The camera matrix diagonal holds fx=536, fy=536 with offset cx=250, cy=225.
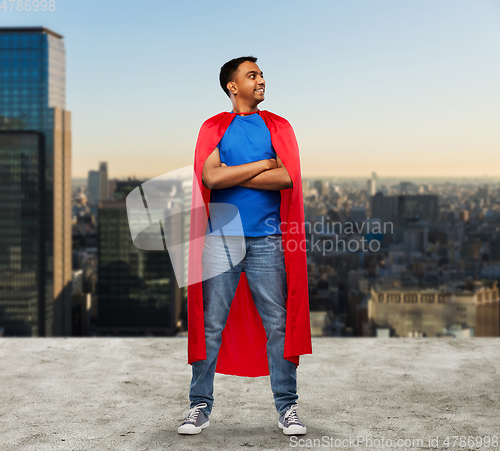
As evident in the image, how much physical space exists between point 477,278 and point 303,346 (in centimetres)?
3053

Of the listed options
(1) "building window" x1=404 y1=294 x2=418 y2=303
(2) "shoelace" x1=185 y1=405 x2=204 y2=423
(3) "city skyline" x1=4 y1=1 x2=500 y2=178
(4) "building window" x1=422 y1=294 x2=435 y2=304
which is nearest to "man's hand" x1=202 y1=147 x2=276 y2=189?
(2) "shoelace" x1=185 y1=405 x2=204 y2=423

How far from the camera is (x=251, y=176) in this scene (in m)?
1.67

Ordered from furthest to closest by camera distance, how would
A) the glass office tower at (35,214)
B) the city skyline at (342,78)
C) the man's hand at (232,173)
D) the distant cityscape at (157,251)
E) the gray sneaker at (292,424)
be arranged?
the glass office tower at (35,214) → the city skyline at (342,78) → the distant cityscape at (157,251) → the gray sneaker at (292,424) → the man's hand at (232,173)

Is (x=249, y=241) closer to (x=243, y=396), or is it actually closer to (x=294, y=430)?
(x=294, y=430)

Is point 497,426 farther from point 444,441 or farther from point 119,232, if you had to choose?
point 119,232

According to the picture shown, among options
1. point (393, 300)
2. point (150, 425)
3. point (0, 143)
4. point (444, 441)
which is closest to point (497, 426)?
point (444, 441)

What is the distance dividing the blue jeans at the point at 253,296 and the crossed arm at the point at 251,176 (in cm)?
17

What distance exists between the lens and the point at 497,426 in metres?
1.92

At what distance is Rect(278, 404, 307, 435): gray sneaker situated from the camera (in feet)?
5.81

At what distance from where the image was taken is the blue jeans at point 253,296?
5.67 feet

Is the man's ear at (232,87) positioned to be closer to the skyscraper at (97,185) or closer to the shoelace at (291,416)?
the shoelace at (291,416)

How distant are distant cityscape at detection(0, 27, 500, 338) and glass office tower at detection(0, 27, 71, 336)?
17 centimetres

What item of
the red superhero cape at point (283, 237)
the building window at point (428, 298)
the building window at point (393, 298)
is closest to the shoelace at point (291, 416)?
the red superhero cape at point (283, 237)

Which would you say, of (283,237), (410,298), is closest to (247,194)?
(283,237)
